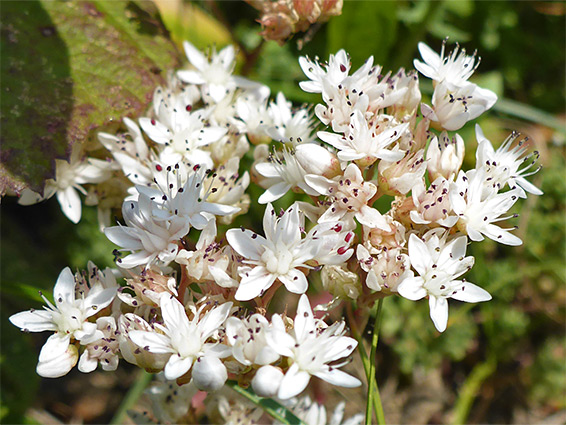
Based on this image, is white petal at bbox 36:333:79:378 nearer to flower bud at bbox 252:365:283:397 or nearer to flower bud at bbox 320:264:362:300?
flower bud at bbox 252:365:283:397

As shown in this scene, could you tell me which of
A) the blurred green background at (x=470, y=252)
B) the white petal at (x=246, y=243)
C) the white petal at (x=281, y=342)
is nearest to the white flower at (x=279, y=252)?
the white petal at (x=246, y=243)

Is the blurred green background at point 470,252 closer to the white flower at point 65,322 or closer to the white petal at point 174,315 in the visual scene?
the white flower at point 65,322

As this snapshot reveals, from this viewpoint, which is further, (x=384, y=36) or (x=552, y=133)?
(x=552, y=133)

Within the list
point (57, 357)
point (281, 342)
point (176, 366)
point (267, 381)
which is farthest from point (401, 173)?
point (57, 357)

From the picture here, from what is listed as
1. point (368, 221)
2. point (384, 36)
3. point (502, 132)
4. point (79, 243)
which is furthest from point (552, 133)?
point (79, 243)

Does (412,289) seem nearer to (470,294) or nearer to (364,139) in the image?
(470,294)

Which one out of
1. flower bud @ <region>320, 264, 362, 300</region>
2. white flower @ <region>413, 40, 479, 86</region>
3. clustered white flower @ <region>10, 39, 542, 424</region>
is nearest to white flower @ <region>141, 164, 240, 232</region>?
clustered white flower @ <region>10, 39, 542, 424</region>

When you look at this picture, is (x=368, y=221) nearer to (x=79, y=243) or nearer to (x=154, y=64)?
(x=154, y=64)
